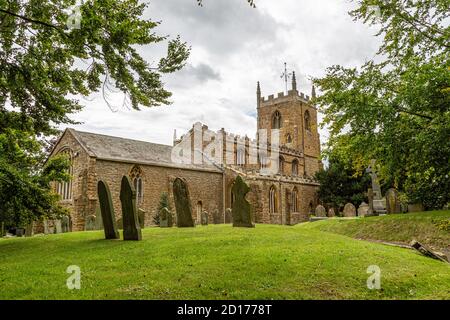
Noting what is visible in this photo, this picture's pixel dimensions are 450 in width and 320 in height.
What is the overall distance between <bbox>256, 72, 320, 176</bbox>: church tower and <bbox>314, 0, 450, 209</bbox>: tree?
3507 cm

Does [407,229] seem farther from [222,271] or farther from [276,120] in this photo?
[276,120]

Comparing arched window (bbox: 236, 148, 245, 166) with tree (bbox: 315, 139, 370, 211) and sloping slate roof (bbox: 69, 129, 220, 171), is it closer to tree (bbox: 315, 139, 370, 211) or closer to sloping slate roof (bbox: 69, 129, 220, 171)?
tree (bbox: 315, 139, 370, 211)

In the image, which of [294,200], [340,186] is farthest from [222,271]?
[340,186]

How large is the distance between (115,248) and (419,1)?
34.4ft

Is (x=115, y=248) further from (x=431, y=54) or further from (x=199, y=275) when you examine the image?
(x=431, y=54)

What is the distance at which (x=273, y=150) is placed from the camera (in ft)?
136

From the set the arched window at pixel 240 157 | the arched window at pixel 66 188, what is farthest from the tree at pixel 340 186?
the arched window at pixel 66 188

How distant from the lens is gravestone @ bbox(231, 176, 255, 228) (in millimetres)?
12875

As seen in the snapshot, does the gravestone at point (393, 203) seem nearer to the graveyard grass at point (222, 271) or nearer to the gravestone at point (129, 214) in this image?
the graveyard grass at point (222, 271)

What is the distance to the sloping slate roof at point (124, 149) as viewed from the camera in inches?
901

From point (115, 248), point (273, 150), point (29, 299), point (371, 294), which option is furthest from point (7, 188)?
point (273, 150)

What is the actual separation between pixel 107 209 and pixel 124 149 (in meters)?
15.7

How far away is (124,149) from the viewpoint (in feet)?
81.9

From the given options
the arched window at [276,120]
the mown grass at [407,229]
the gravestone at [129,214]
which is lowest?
the mown grass at [407,229]
